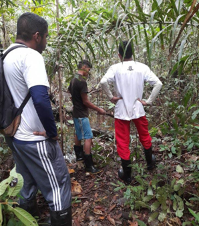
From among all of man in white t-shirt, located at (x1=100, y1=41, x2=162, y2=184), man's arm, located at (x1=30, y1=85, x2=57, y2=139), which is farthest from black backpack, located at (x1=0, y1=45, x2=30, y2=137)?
man in white t-shirt, located at (x1=100, y1=41, x2=162, y2=184)

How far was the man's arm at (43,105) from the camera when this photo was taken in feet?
5.41

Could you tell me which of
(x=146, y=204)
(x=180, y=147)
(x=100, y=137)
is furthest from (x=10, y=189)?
(x=100, y=137)

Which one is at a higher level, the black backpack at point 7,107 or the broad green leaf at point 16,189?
the black backpack at point 7,107

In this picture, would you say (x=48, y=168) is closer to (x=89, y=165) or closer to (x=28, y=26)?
(x=28, y=26)

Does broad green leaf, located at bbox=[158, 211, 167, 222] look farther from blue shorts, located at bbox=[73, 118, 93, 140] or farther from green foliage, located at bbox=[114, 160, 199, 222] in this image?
blue shorts, located at bbox=[73, 118, 93, 140]

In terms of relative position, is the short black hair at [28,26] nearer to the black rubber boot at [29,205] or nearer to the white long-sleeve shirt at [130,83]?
the white long-sleeve shirt at [130,83]

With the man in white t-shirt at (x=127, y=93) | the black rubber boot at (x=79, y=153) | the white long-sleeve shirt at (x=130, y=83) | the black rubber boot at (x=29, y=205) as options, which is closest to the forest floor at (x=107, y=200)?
the black rubber boot at (x=79, y=153)

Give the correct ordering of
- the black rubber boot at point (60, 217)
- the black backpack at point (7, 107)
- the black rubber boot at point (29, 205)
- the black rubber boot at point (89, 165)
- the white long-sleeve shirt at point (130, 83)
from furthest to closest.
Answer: the black rubber boot at point (89, 165) < the white long-sleeve shirt at point (130, 83) < the black rubber boot at point (29, 205) < the black rubber boot at point (60, 217) < the black backpack at point (7, 107)

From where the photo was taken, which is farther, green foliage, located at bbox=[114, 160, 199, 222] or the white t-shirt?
green foliage, located at bbox=[114, 160, 199, 222]

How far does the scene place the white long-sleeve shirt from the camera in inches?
113

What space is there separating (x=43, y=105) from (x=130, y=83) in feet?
5.20

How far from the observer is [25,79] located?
1686 mm

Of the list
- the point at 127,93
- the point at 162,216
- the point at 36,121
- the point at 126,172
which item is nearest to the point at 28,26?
the point at 36,121

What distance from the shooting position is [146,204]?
7.96ft
